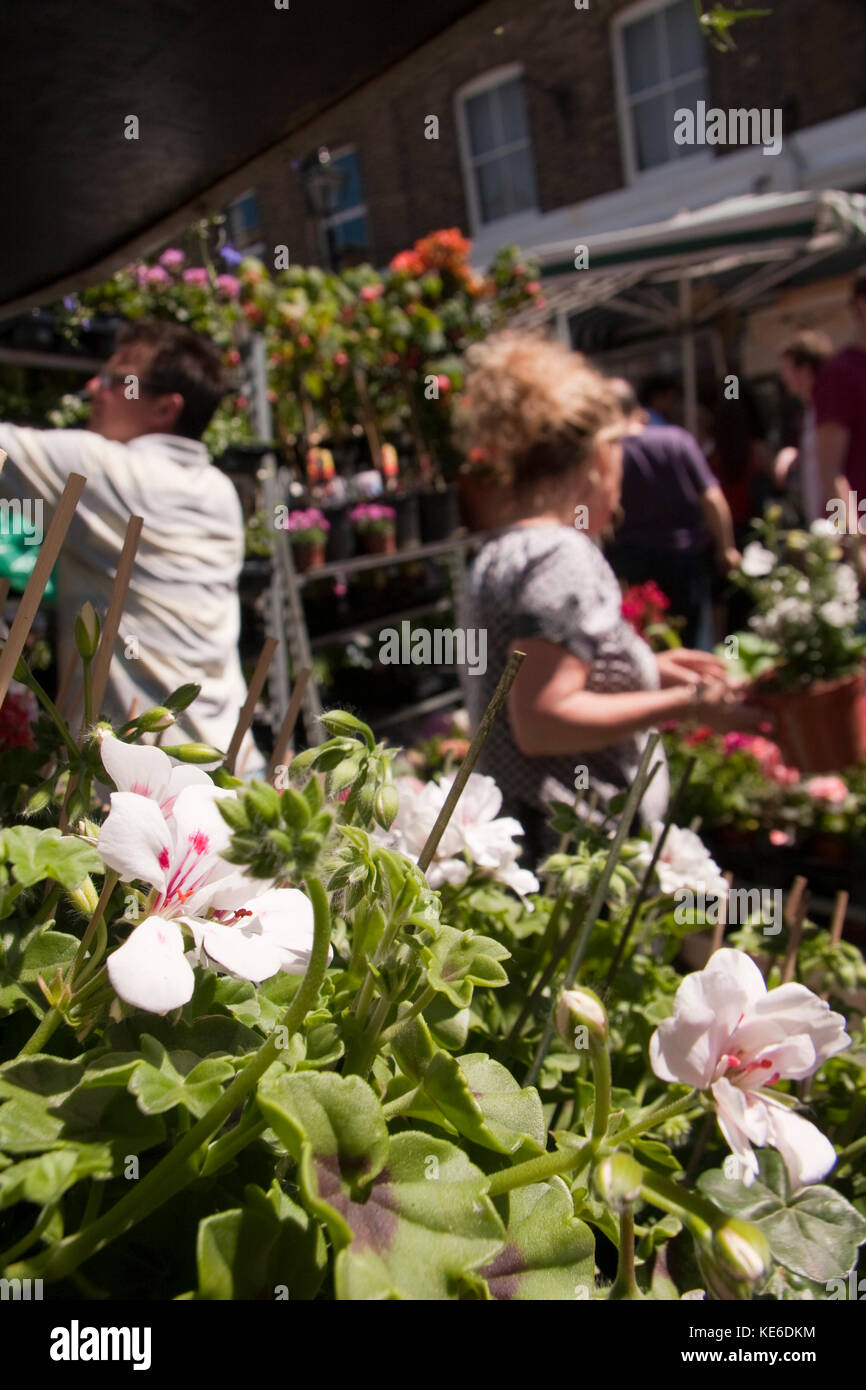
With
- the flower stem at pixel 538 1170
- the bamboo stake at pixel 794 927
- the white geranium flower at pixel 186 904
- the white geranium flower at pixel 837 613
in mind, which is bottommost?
the bamboo stake at pixel 794 927

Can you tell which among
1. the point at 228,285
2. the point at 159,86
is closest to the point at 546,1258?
the point at 159,86

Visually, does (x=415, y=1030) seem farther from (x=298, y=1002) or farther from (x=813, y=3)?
(x=813, y=3)

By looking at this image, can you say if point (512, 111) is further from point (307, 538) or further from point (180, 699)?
point (180, 699)

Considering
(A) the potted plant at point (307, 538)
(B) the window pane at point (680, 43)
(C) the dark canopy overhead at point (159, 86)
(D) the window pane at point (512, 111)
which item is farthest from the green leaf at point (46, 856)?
(D) the window pane at point (512, 111)

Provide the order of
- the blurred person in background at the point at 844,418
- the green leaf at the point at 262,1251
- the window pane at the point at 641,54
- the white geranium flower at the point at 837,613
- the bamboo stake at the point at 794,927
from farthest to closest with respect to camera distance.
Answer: the window pane at the point at 641,54 < the blurred person in background at the point at 844,418 < the white geranium flower at the point at 837,613 < the bamboo stake at the point at 794,927 < the green leaf at the point at 262,1251

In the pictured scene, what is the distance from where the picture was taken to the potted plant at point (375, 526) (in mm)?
4293

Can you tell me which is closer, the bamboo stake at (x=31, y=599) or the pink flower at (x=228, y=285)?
the bamboo stake at (x=31, y=599)

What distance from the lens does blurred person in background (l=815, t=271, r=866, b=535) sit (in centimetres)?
390

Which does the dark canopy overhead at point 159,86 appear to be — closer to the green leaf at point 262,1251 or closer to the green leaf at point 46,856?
the green leaf at point 46,856

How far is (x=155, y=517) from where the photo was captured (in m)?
2.09

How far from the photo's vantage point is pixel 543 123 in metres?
11.1

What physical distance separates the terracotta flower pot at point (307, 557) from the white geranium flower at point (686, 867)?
301 centimetres

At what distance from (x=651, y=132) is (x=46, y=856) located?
38.6ft

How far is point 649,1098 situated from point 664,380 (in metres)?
5.89
